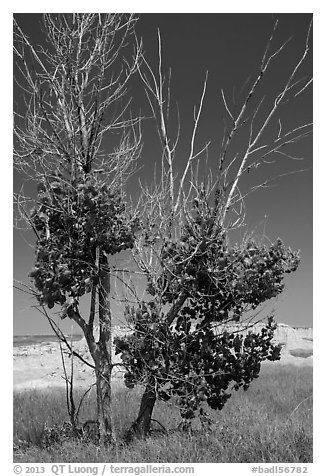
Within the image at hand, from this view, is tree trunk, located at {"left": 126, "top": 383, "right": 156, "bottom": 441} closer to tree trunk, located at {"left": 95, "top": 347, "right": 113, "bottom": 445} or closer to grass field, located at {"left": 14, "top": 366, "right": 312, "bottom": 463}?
grass field, located at {"left": 14, "top": 366, "right": 312, "bottom": 463}

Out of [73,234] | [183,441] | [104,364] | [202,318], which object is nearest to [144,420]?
[183,441]

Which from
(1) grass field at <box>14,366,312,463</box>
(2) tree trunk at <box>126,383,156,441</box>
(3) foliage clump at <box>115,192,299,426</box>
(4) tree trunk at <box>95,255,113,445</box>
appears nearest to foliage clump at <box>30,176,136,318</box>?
(4) tree trunk at <box>95,255,113,445</box>

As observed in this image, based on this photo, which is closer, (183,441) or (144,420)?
(183,441)

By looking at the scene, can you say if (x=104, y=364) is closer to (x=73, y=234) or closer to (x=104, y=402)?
(x=104, y=402)

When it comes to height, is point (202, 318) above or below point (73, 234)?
below

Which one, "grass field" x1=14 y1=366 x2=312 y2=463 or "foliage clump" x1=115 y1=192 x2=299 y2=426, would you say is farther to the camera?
"foliage clump" x1=115 y1=192 x2=299 y2=426

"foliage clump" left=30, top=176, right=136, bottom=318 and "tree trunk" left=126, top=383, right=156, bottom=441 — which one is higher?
"foliage clump" left=30, top=176, right=136, bottom=318

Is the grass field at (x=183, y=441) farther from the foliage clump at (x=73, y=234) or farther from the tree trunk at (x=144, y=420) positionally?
the foliage clump at (x=73, y=234)

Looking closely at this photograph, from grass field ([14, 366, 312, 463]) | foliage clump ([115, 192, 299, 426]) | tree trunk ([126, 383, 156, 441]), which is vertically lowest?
grass field ([14, 366, 312, 463])

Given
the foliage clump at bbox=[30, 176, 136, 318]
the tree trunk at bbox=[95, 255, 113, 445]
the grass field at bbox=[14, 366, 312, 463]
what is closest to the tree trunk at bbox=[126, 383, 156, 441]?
the grass field at bbox=[14, 366, 312, 463]

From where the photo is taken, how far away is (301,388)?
1144cm

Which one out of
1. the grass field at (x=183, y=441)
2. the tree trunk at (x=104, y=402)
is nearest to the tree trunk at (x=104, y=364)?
the tree trunk at (x=104, y=402)

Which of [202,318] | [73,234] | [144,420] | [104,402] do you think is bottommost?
[144,420]

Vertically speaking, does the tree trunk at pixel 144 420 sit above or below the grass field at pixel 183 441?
above
